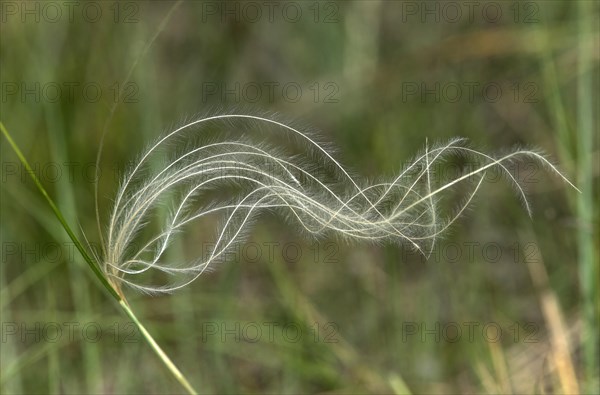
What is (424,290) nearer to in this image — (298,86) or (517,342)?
(517,342)

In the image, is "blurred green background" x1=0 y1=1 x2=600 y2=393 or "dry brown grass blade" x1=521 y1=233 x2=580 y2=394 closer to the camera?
"dry brown grass blade" x1=521 y1=233 x2=580 y2=394

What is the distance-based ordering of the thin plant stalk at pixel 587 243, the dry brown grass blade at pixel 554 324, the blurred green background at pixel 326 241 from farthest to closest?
1. the blurred green background at pixel 326 241
2. the dry brown grass blade at pixel 554 324
3. the thin plant stalk at pixel 587 243

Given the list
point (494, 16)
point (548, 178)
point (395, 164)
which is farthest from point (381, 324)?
point (494, 16)

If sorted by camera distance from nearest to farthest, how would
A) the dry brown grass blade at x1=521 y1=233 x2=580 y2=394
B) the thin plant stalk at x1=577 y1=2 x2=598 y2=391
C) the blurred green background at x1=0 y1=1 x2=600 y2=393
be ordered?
1. the thin plant stalk at x1=577 y1=2 x2=598 y2=391
2. the dry brown grass blade at x1=521 y1=233 x2=580 y2=394
3. the blurred green background at x1=0 y1=1 x2=600 y2=393

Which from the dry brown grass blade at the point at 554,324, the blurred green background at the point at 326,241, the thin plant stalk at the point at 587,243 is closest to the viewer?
the thin plant stalk at the point at 587,243

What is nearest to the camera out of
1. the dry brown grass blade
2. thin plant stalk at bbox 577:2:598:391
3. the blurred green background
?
thin plant stalk at bbox 577:2:598:391

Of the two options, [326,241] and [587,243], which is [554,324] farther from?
[326,241]

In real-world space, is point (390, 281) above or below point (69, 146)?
below

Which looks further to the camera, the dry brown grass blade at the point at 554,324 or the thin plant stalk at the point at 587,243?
the dry brown grass blade at the point at 554,324
